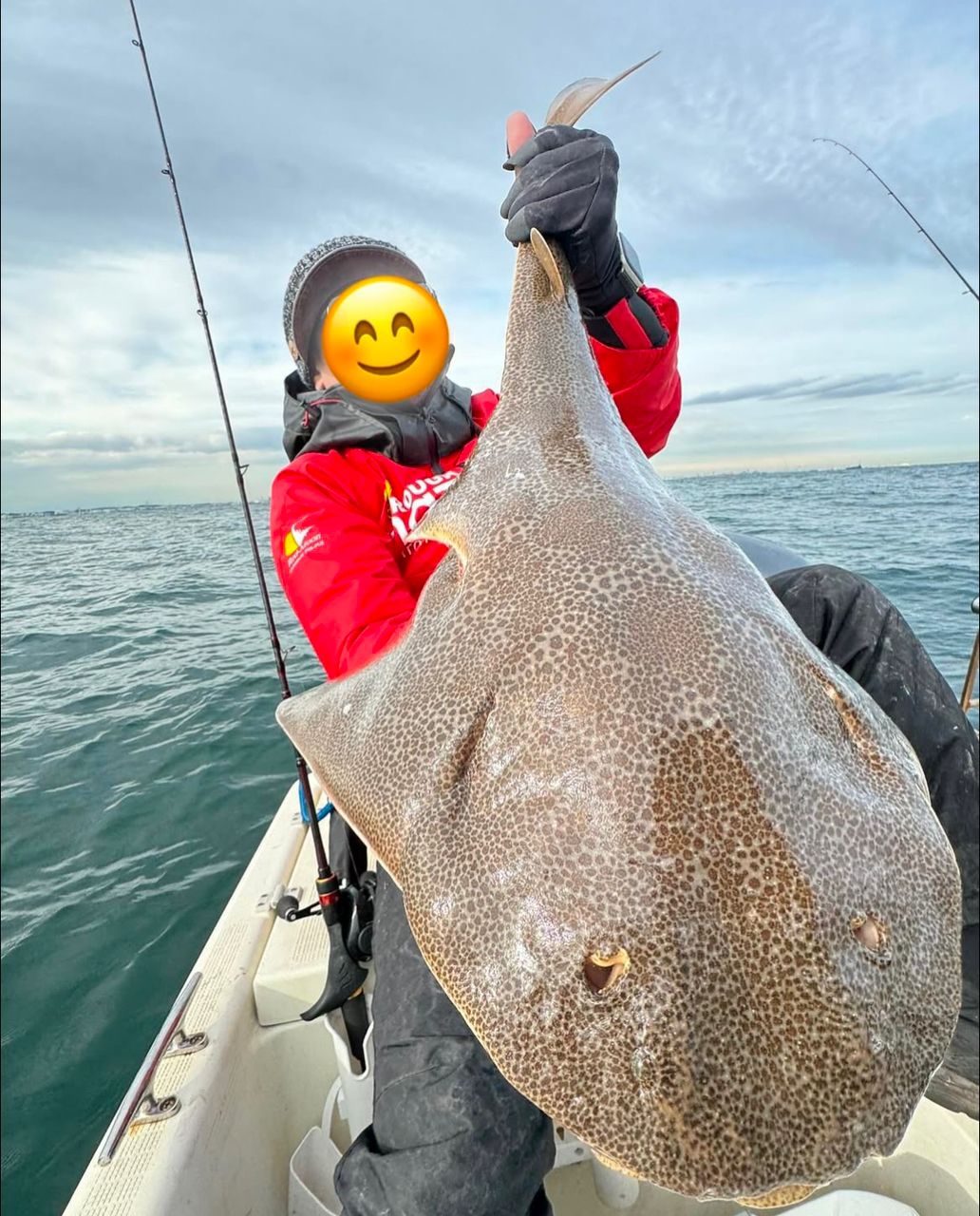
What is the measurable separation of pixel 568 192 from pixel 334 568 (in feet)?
4.62

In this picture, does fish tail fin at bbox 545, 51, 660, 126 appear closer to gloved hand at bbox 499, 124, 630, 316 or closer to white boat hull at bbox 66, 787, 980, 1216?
gloved hand at bbox 499, 124, 630, 316

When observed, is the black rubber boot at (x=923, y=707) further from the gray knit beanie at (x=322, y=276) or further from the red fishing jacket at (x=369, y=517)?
the gray knit beanie at (x=322, y=276)

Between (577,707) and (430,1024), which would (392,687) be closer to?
(577,707)

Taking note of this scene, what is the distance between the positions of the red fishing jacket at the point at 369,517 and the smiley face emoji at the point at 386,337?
38cm

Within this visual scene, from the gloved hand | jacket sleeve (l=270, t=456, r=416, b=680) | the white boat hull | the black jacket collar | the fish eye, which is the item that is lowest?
the white boat hull

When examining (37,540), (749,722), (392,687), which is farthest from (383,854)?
(37,540)

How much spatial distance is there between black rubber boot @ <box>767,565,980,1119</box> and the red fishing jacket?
3.37ft

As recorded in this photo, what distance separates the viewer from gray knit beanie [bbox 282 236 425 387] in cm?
285

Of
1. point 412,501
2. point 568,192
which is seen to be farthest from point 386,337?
point 568,192

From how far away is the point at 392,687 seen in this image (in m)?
1.38

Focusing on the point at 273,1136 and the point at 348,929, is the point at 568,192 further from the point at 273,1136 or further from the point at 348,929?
the point at 273,1136

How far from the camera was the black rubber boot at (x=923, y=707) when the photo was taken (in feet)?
6.94

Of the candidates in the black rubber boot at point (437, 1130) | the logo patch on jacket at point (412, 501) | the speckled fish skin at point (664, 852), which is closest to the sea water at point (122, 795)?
the speckled fish skin at point (664, 852)

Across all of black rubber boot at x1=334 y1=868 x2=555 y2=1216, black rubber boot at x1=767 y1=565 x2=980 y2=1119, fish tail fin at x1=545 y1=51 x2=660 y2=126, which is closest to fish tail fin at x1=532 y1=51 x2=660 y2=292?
fish tail fin at x1=545 y1=51 x2=660 y2=126
